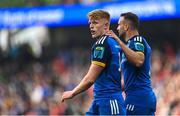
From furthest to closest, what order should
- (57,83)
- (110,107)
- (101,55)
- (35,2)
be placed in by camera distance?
(35,2) → (57,83) → (110,107) → (101,55)

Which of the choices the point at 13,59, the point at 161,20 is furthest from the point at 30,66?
the point at 161,20

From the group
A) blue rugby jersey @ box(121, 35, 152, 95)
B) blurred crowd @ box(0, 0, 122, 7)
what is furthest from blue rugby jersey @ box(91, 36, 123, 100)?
blurred crowd @ box(0, 0, 122, 7)

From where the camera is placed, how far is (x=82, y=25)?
76.2ft

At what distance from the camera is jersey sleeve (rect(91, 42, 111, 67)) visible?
28.4 feet

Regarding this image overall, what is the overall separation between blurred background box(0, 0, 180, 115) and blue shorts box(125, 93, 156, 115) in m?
7.96

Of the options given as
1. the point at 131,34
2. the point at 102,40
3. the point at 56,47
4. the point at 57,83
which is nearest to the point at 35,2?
the point at 56,47

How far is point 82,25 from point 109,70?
14575 mm

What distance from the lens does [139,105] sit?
8.77 meters

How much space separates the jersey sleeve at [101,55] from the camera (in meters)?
8.65

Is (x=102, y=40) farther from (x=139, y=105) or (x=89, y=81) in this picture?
(x=139, y=105)

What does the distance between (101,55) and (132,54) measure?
0.40 metres

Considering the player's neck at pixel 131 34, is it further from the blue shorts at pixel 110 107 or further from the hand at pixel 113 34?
the blue shorts at pixel 110 107

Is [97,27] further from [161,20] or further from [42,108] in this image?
[161,20]

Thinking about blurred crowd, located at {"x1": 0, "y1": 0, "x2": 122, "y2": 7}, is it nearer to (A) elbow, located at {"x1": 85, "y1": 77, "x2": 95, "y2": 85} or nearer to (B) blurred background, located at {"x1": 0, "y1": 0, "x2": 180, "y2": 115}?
(B) blurred background, located at {"x1": 0, "y1": 0, "x2": 180, "y2": 115}
